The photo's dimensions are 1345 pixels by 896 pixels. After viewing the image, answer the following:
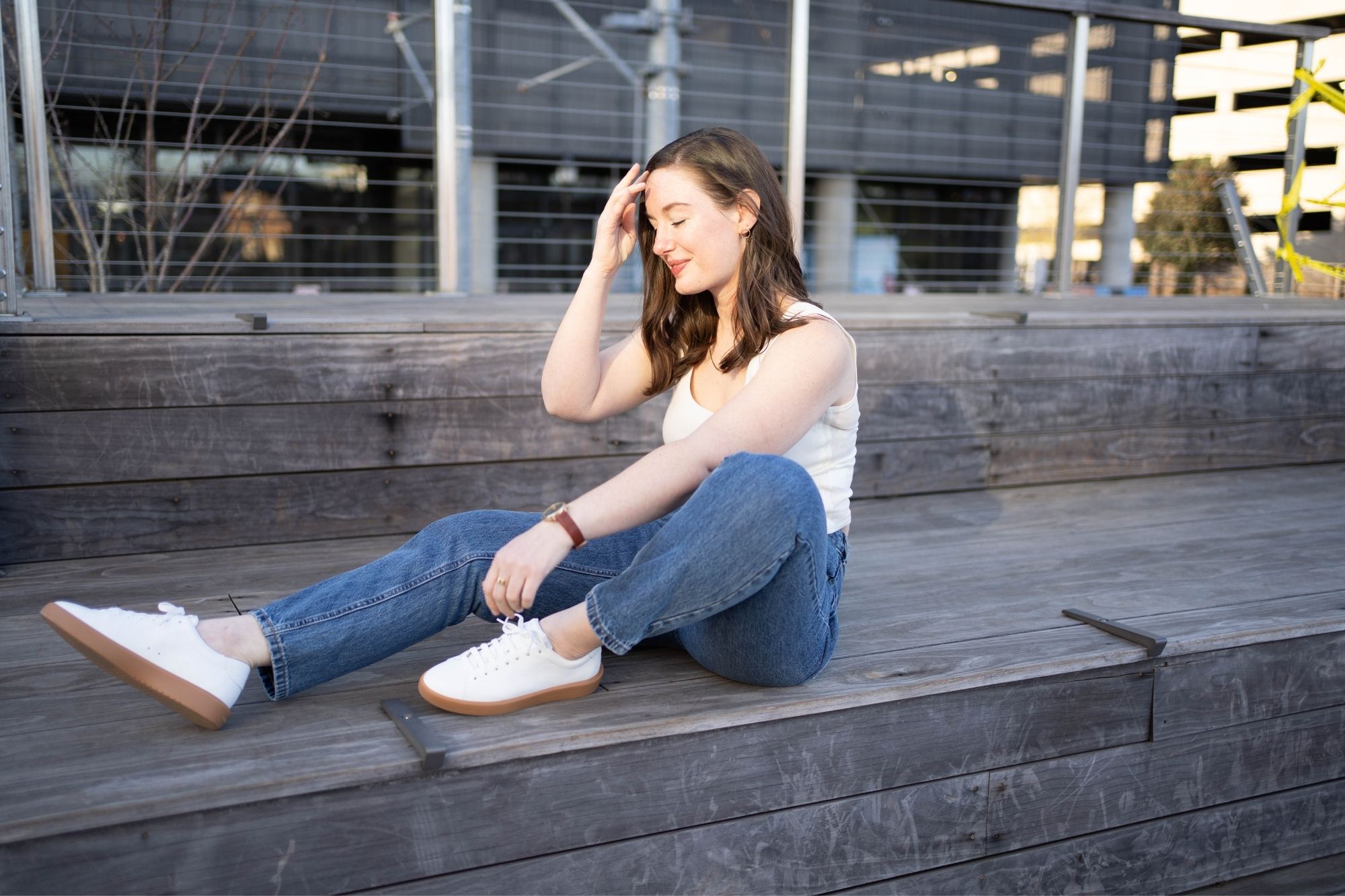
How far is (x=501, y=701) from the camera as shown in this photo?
1424 mm

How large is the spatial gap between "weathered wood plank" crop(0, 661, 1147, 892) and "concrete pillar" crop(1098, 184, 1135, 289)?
1093 centimetres

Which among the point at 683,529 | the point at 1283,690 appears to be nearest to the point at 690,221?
the point at 683,529

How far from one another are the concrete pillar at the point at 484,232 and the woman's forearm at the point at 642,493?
8.35m

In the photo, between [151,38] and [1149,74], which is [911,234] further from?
[151,38]

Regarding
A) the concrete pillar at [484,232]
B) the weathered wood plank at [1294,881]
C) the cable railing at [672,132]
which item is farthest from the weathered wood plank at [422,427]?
the concrete pillar at [484,232]

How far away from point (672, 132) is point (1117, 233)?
8756mm

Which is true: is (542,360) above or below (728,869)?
above

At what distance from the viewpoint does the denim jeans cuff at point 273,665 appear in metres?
1.40

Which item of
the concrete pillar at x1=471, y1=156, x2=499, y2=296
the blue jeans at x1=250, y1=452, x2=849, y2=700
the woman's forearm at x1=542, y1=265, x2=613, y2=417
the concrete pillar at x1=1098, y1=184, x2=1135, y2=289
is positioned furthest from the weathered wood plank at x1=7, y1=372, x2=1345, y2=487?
the concrete pillar at x1=1098, y1=184, x2=1135, y2=289

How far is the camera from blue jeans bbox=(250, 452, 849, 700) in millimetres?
1359

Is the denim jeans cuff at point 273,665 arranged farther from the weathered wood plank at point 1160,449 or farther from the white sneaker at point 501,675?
the weathered wood plank at point 1160,449

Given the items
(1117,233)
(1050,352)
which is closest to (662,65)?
(1050,352)

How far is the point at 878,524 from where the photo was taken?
2.66 meters

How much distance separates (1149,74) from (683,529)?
40.3 feet
